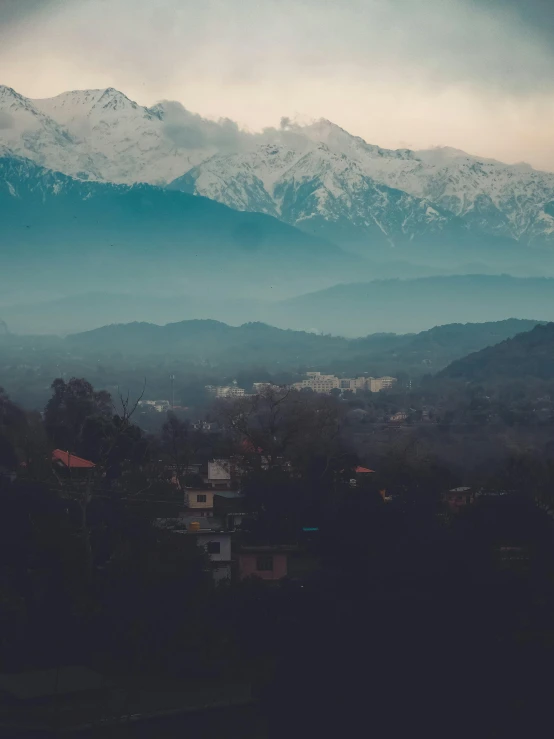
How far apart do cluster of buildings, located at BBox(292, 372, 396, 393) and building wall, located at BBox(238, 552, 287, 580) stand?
66.0 metres

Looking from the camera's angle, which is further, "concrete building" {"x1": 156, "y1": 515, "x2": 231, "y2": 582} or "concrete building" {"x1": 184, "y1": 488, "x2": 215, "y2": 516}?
"concrete building" {"x1": 184, "y1": 488, "x2": 215, "y2": 516}

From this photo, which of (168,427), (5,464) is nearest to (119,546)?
(5,464)

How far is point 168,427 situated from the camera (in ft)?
119

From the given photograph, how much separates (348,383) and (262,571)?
73767 millimetres

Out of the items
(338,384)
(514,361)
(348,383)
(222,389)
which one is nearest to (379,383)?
(348,383)

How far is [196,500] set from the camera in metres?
22.2

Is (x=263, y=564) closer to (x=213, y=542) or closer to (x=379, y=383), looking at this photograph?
(x=213, y=542)

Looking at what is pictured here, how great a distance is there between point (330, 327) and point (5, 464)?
168 metres

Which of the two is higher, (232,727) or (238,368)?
(238,368)

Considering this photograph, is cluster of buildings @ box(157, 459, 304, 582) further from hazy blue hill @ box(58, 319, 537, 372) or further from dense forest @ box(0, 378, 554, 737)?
hazy blue hill @ box(58, 319, 537, 372)

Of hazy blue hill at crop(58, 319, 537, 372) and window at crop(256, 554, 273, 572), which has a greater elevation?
hazy blue hill at crop(58, 319, 537, 372)

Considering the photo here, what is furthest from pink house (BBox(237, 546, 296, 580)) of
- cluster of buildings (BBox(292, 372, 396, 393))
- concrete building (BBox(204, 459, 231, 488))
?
cluster of buildings (BBox(292, 372, 396, 393))

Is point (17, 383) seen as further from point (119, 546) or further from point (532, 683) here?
point (532, 683)

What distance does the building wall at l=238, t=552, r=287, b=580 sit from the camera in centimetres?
1803
